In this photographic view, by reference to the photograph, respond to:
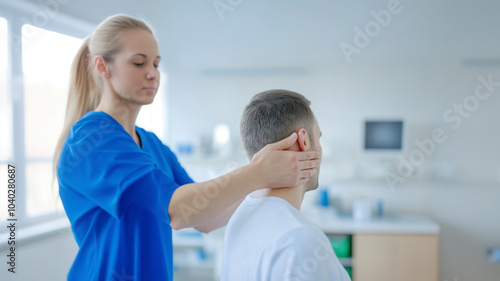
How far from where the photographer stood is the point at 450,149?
9.78 ft

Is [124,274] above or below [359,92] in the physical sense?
below

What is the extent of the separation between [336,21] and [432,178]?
1.59 meters

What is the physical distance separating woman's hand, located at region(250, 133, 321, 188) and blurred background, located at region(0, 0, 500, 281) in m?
1.55

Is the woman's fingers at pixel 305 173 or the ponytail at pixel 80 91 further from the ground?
the ponytail at pixel 80 91

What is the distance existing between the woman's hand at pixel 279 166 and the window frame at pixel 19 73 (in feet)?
4.99

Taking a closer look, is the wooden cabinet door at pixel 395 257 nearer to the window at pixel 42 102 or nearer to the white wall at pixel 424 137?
the white wall at pixel 424 137

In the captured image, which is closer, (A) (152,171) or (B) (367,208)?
(A) (152,171)

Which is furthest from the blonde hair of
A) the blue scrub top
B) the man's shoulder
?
the man's shoulder

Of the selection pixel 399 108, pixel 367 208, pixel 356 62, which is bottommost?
pixel 367 208

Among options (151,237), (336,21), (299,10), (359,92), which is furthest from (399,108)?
(151,237)

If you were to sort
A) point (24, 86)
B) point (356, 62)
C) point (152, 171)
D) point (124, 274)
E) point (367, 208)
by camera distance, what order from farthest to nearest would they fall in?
point (356, 62) < point (367, 208) < point (24, 86) < point (124, 274) < point (152, 171)

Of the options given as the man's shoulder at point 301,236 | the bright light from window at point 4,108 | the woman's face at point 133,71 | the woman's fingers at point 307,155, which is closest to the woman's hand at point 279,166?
the woman's fingers at point 307,155

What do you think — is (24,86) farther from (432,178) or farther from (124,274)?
(432,178)

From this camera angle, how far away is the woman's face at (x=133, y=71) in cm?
96
